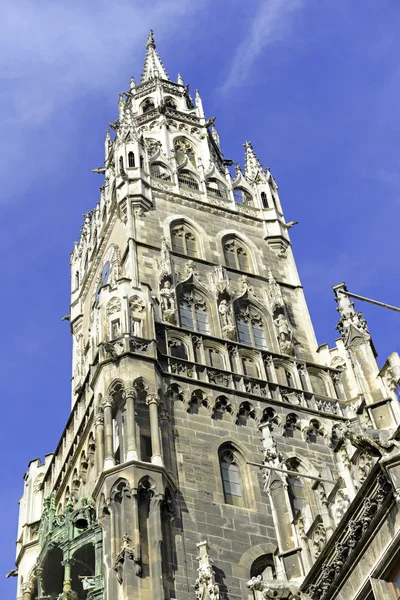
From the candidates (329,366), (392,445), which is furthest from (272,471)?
(329,366)

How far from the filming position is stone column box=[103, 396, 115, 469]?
23.6m

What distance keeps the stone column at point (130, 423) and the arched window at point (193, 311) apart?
20.5 feet

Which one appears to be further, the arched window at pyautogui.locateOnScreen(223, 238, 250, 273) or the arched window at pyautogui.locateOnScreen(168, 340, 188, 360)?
the arched window at pyautogui.locateOnScreen(223, 238, 250, 273)

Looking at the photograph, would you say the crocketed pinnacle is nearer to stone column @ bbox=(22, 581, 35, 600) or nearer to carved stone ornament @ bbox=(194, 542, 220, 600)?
stone column @ bbox=(22, 581, 35, 600)

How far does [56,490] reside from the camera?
3036 centimetres

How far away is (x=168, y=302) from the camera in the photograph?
30625mm

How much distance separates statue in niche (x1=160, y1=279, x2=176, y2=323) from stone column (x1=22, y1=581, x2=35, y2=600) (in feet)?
28.0

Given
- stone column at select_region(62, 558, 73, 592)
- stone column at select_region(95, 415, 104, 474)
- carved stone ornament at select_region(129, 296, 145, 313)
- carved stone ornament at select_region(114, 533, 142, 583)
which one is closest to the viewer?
carved stone ornament at select_region(114, 533, 142, 583)

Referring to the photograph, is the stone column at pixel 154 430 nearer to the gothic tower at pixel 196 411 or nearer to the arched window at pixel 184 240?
the gothic tower at pixel 196 411

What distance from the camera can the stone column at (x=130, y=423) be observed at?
23297 mm

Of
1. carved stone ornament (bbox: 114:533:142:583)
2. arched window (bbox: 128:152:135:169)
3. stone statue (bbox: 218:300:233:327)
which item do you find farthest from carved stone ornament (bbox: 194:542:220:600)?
arched window (bbox: 128:152:135:169)

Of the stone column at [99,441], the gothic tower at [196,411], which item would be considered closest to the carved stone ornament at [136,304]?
the gothic tower at [196,411]

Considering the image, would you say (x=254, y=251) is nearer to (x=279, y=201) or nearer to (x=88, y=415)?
(x=279, y=201)

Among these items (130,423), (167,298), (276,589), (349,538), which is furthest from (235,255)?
(349,538)
